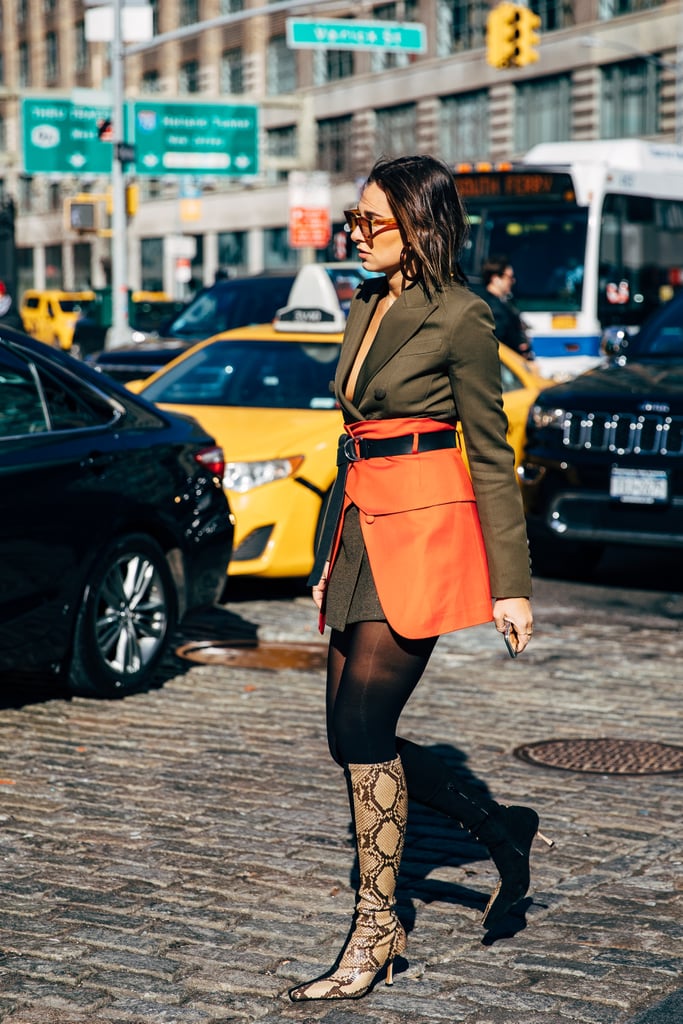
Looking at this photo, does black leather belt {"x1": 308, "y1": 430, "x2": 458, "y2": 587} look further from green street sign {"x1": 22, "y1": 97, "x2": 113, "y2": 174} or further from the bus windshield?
green street sign {"x1": 22, "y1": 97, "x2": 113, "y2": 174}

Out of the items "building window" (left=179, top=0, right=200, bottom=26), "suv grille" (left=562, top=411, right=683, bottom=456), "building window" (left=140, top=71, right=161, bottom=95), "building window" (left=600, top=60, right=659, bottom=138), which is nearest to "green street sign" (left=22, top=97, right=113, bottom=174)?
"building window" (left=600, top=60, right=659, bottom=138)

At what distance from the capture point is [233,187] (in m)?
62.6

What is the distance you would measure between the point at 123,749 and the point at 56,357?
67.9 inches

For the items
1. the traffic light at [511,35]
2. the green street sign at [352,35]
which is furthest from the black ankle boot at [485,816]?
the green street sign at [352,35]

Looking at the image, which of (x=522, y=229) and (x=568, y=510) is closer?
(x=568, y=510)

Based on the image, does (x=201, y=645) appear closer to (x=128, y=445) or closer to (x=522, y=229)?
(x=128, y=445)

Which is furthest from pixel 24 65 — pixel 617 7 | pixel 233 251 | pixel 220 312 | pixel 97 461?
pixel 97 461

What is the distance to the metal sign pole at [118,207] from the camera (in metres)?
27.5

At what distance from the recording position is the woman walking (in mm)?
3836

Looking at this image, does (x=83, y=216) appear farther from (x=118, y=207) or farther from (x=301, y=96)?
(x=301, y=96)

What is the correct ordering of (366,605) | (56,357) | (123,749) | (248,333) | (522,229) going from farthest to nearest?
(522,229) < (248,333) < (56,357) < (123,749) < (366,605)

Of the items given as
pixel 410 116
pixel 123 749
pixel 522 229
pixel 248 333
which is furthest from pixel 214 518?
pixel 410 116

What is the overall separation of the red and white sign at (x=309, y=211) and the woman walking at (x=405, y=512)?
28694 millimetres

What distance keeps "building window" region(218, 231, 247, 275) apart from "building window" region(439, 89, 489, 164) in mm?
12603
